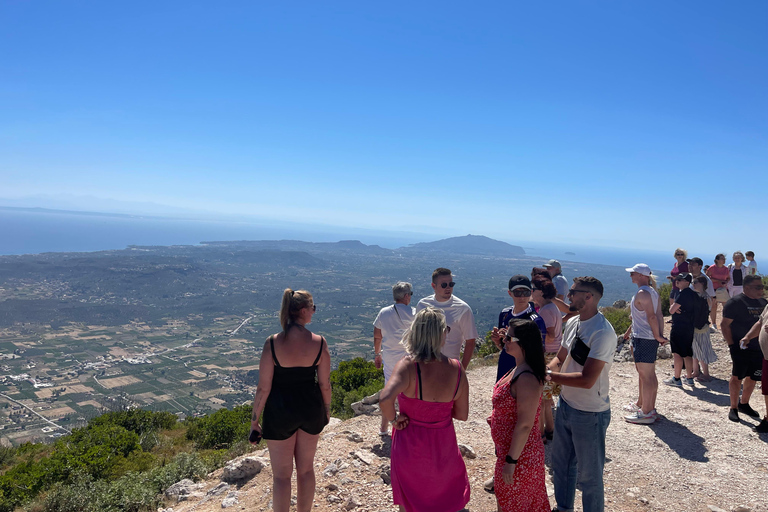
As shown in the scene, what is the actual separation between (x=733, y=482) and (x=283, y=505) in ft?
15.7

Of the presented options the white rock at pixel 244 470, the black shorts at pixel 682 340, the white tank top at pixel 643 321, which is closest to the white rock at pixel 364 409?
the white rock at pixel 244 470

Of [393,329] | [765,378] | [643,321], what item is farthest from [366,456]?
[765,378]

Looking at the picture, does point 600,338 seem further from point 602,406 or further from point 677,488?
point 677,488

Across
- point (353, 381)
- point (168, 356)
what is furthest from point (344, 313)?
point (353, 381)

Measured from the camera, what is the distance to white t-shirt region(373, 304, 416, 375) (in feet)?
15.2

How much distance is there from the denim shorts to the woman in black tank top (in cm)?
462

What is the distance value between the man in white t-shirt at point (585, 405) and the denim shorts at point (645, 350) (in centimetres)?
293

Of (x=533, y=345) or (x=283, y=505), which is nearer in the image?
(x=533, y=345)

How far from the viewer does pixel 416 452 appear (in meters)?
2.60

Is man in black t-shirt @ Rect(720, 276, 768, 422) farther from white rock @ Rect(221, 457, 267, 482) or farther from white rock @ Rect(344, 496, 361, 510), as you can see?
white rock @ Rect(221, 457, 267, 482)

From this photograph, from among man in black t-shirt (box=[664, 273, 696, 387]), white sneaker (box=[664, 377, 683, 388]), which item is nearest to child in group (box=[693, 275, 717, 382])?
man in black t-shirt (box=[664, 273, 696, 387])

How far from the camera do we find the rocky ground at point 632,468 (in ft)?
12.9

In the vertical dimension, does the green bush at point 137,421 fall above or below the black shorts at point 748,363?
below

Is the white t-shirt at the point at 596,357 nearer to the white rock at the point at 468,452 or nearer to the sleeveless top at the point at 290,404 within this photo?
the white rock at the point at 468,452
